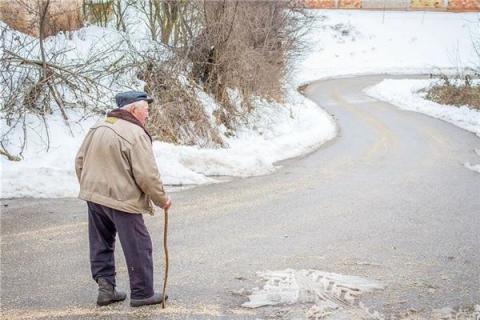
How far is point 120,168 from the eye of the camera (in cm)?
418

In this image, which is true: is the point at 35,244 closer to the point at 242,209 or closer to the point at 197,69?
the point at 242,209

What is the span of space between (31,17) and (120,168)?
10.5m

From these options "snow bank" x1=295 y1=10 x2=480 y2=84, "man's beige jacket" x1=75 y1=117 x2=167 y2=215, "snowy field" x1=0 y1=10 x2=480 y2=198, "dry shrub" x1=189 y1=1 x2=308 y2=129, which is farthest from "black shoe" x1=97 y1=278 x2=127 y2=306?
"snow bank" x1=295 y1=10 x2=480 y2=84

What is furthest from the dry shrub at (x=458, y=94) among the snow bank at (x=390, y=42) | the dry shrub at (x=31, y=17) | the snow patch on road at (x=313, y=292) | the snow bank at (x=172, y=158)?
the snow patch on road at (x=313, y=292)

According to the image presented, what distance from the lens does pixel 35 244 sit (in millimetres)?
6117

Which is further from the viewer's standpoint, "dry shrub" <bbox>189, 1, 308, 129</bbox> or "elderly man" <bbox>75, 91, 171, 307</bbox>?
"dry shrub" <bbox>189, 1, 308, 129</bbox>

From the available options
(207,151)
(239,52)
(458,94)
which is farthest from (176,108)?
(458,94)

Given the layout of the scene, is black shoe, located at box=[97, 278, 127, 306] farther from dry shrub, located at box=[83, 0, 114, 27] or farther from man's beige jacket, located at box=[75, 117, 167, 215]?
dry shrub, located at box=[83, 0, 114, 27]

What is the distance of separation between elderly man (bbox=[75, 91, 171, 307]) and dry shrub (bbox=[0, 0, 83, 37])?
928 centimetres

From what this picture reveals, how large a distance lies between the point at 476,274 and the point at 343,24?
2107 inches

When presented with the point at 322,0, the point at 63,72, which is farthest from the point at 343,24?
the point at 63,72

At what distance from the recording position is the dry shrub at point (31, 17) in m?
12.7

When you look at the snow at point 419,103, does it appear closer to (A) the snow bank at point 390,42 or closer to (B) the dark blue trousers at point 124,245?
(A) the snow bank at point 390,42

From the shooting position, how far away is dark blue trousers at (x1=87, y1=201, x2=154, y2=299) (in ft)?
14.1
